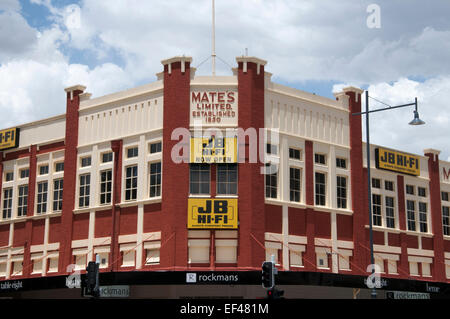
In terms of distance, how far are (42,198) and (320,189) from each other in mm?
16747

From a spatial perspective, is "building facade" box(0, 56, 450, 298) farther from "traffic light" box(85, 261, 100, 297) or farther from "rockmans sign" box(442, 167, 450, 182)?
"rockmans sign" box(442, 167, 450, 182)

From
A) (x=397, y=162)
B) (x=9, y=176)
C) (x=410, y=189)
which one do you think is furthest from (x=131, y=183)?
(x=410, y=189)

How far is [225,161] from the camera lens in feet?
107

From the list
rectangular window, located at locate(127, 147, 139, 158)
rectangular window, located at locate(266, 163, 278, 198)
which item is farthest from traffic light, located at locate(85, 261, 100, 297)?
rectangular window, located at locate(266, 163, 278, 198)

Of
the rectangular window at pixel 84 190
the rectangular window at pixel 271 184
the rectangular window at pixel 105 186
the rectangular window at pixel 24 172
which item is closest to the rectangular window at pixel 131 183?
the rectangular window at pixel 105 186

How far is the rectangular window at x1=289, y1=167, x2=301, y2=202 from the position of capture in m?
34.8

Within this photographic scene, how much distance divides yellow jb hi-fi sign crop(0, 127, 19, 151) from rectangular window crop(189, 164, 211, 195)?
48.8 feet

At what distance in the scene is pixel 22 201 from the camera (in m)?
40.2

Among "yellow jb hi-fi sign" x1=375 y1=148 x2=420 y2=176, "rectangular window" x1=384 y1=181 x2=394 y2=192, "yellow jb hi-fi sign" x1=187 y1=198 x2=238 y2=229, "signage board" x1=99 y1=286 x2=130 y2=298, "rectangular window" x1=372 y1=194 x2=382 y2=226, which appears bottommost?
"signage board" x1=99 y1=286 x2=130 y2=298

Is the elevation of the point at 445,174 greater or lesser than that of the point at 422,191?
greater

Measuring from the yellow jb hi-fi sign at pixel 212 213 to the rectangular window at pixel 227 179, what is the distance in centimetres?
68

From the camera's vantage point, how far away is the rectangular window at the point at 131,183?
34.4m

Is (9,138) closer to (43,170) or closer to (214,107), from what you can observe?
(43,170)
